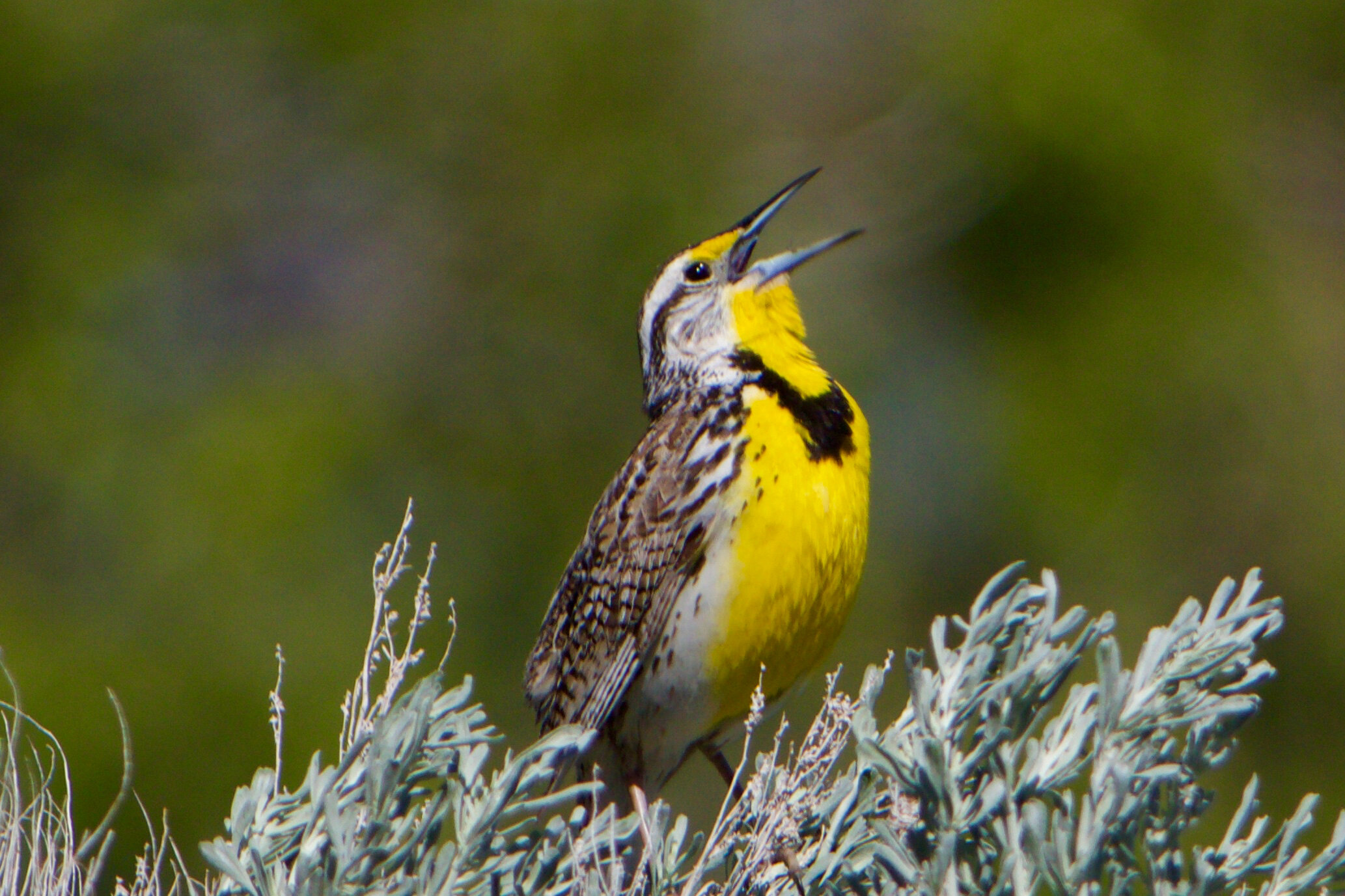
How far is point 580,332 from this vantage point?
222 inches

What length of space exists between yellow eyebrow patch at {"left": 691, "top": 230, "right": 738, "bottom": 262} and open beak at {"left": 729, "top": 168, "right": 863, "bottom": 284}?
0.5 inches

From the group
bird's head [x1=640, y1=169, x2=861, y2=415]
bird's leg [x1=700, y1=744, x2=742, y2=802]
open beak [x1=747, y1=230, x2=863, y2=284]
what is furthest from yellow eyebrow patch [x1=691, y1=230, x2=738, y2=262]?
bird's leg [x1=700, y1=744, x2=742, y2=802]

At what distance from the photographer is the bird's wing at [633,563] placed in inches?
94.1

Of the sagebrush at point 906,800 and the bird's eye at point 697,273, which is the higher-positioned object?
the bird's eye at point 697,273

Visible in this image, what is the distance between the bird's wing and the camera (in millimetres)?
2391

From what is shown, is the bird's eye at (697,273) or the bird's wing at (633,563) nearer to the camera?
the bird's wing at (633,563)

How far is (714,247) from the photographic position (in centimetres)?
301

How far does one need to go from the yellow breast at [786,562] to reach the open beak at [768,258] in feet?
1.85

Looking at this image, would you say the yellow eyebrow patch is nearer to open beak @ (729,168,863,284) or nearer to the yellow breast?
open beak @ (729,168,863,284)

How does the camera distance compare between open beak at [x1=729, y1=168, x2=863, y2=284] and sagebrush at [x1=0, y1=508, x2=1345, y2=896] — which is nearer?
sagebrush at [x1=0, y1=508, x2=1345, y2=896]

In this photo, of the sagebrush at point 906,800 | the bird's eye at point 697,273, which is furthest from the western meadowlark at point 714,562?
the sagebrush at point 906,800

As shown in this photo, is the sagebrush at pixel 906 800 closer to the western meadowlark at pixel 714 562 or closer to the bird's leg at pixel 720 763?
the western meadowlark at pixel 714 562

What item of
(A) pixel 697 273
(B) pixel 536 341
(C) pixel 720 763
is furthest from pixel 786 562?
(B) pixel 536 341

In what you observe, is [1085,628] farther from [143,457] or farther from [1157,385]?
[143,457]
